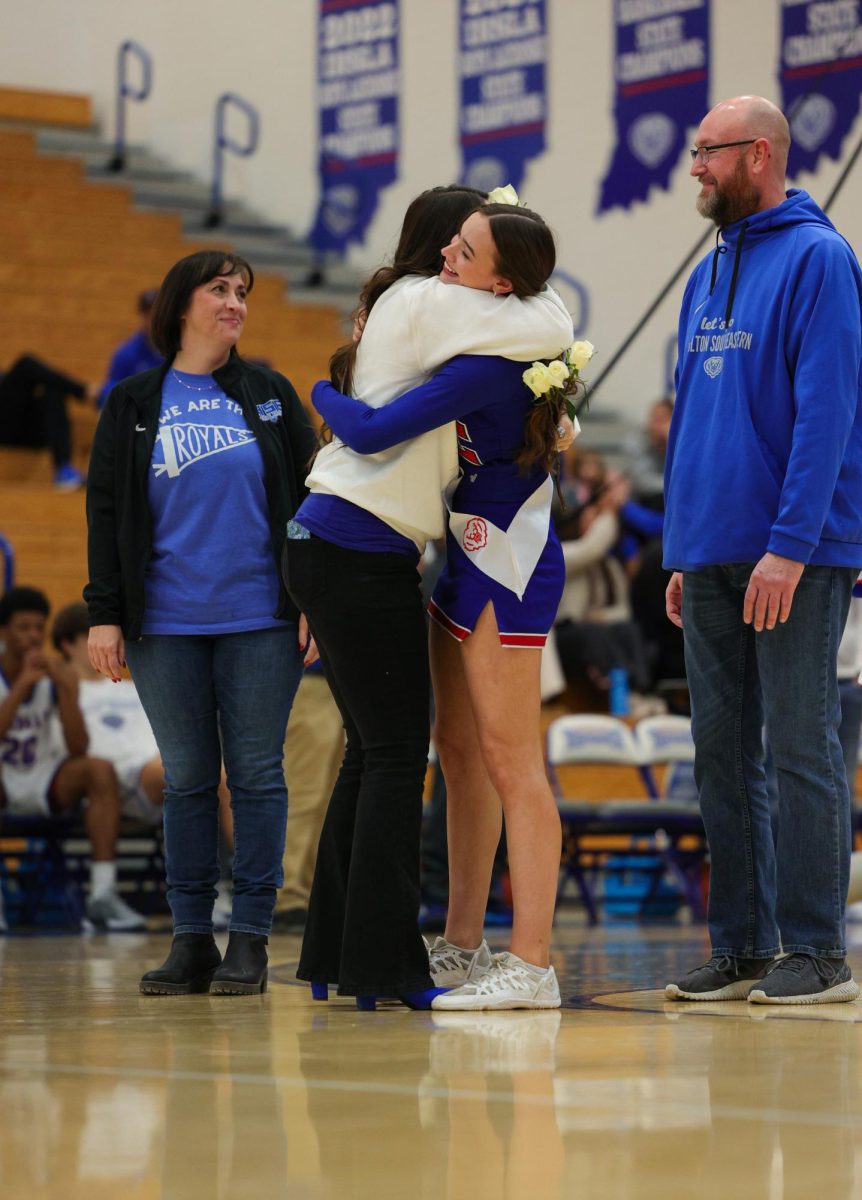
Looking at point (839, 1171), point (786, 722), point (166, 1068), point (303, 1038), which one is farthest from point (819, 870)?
point (839, 1171)

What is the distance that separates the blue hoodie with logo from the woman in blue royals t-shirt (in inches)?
35.4

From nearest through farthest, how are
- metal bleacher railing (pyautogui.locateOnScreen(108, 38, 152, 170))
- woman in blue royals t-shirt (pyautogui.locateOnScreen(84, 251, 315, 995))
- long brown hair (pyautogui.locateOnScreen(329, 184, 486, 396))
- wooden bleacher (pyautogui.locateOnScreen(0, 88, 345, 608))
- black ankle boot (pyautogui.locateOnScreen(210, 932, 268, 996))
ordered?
long brown hair (pyautogui.locateOnScreen(329, 184, 486, 396)) → black ankle boot (pyautogui.locateOnScreen(210, 932, 268, 996)) → woman in blue royals t-shirt (pyautogui.locateOnScreen(84, 251, 315, 995)) → wooden bleacher (pyautogui.locateOnScreen(0, 88, 345, 608)) → metal bleacher railing (pyautogui.locateOnScreen(108, 38, 152, 170))

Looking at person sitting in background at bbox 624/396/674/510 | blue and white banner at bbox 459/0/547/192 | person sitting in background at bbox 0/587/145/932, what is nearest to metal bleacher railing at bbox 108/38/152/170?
blue and white banner at bbox 459/0/547/192

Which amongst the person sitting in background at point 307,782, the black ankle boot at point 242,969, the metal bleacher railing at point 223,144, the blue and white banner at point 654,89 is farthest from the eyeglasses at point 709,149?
the metal bleacher railing at point 223,144

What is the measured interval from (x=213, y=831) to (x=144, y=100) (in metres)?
12.3

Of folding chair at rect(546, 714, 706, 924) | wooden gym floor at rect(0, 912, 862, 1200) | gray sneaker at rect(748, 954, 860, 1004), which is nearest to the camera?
wooden gym floor at rect(0, 912, 862, 1200)

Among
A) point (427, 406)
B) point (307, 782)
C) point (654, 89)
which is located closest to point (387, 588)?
point (427, 406)

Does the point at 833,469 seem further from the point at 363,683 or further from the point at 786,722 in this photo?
the point at 363,683

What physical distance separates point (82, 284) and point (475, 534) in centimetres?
975

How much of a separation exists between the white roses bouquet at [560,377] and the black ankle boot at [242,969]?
1.28 meters

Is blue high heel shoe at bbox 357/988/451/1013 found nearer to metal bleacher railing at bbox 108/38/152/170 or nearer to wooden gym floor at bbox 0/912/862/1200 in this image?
wooden gym floor at bbox 0/912/862/1200

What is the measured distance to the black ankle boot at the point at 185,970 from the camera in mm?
4156

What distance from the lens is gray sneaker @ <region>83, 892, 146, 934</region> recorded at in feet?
22.8

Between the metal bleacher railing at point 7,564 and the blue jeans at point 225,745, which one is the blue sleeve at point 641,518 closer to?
the metal bleacher railing at point 7,564
